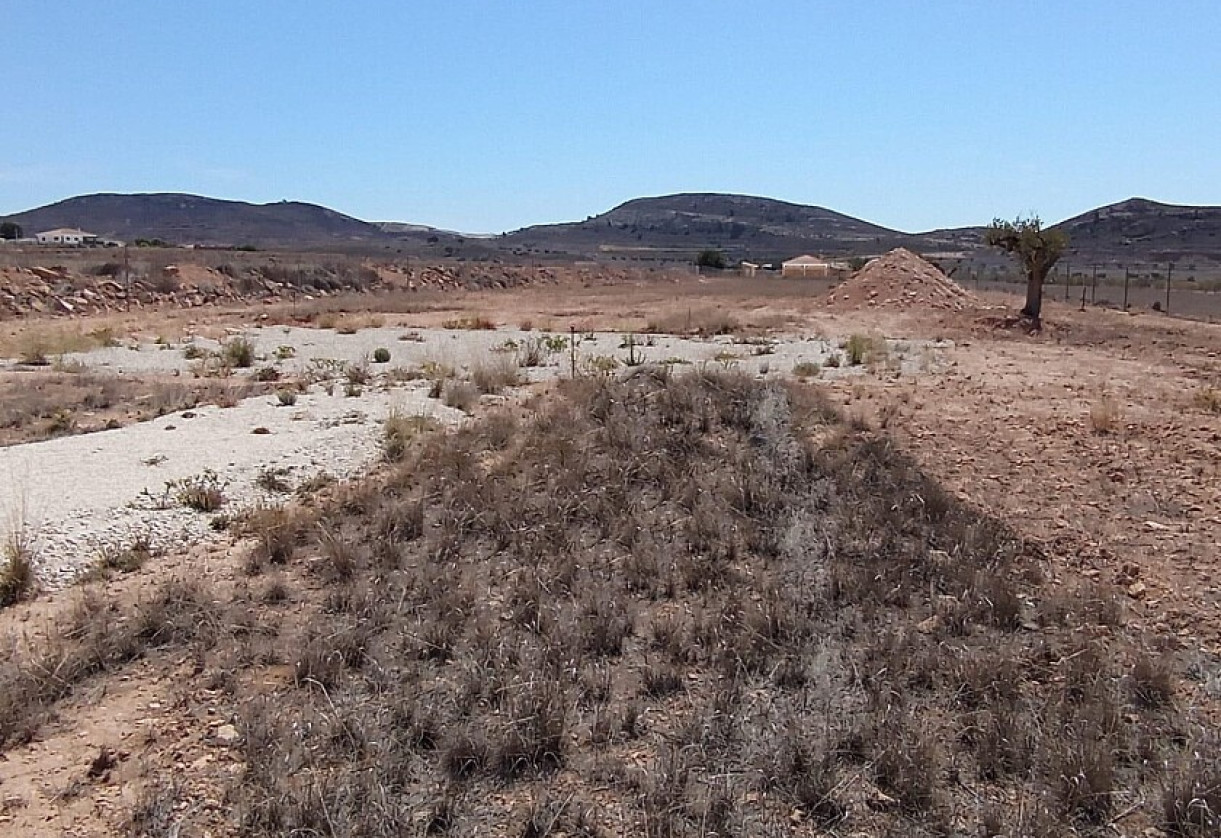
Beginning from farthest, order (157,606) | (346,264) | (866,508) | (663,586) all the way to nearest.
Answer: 1. (346,264)
2. (866,508)
3. (663,586)
4. (157,606)

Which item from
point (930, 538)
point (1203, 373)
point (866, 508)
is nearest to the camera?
point (930, 538)

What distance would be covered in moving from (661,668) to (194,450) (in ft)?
22.3

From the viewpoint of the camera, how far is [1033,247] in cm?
2791

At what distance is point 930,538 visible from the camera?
312 inches

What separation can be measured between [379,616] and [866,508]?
418 cm

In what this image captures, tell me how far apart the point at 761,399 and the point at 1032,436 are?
3.06 m

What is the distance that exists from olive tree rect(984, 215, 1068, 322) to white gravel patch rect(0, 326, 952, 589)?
29.3ft

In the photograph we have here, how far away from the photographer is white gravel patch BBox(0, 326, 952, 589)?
26.1 ft

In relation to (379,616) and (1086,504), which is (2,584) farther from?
(1086,504)

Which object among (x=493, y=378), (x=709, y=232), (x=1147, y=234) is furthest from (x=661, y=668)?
(x=709, y=232)

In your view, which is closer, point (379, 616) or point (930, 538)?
point (379, 616)

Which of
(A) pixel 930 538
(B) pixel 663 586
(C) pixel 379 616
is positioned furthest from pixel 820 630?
(C) pixel 379 616

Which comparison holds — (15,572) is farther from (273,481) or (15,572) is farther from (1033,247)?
(1033,247)

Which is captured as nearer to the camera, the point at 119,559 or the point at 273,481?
the point at 119,559
